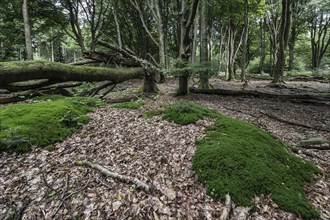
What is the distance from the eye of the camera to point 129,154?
394 cm

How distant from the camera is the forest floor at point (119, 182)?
2641 mm

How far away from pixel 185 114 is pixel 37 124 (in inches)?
149

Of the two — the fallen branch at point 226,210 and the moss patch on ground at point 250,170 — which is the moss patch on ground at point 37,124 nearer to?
the moss patch on ground at point 250,170

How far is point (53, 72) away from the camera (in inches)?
234

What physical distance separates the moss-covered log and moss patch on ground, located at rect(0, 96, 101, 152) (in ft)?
2.82

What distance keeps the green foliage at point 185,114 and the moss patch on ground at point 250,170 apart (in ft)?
2.79

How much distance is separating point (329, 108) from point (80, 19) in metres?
23.5

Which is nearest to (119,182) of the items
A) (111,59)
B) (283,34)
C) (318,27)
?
(111,59)

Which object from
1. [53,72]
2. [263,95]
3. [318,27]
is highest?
[318,27]

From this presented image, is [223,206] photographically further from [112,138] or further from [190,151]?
[112,138]

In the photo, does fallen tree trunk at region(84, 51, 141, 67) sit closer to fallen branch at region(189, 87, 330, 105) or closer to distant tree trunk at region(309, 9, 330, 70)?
fallen branch at region(189, 87, 330, 105)

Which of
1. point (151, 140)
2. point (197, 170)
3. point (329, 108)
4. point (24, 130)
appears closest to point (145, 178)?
point (197, 170)

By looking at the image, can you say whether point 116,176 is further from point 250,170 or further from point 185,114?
point 185,114

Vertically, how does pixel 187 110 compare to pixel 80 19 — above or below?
below
